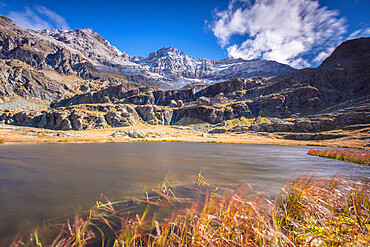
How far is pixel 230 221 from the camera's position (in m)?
4.16

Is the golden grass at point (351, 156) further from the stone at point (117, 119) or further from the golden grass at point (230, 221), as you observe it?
the stone at point (117, 119)

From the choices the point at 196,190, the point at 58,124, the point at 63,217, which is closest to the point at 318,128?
the point at 196,190

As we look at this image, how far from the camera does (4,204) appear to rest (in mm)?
7422

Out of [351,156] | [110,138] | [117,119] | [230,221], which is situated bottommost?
[110,138]

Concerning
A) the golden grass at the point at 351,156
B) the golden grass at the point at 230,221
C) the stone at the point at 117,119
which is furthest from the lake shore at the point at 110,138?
the stone at the point at 117,119

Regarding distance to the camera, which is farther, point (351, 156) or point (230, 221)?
point (351, 156)

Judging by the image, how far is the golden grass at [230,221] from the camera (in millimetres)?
3538

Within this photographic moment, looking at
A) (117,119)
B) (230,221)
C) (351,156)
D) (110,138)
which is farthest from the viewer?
(117,119)

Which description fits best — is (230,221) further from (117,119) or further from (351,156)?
(117,119)

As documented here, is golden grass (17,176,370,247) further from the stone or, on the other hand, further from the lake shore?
the stone

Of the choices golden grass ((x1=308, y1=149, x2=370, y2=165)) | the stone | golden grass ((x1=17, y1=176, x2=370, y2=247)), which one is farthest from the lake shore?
the stone

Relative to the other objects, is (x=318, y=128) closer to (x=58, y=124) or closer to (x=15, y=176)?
(x=15, y=176)

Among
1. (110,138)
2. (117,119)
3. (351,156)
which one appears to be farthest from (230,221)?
(117,119)

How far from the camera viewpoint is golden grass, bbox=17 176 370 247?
3538 millimetres
